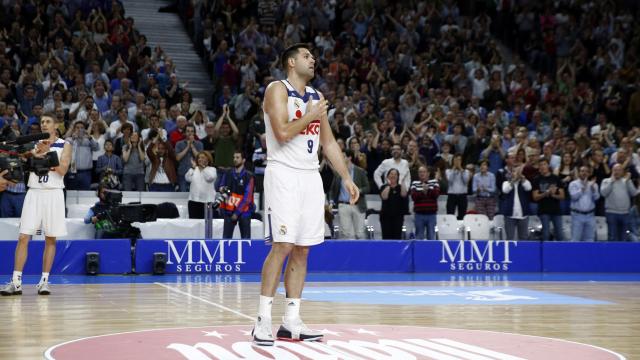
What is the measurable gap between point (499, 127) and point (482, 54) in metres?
4.54

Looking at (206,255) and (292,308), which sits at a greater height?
(206,255)

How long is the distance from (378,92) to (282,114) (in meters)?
15.7

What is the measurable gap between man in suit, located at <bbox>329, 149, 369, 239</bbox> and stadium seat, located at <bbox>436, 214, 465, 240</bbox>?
1505mm

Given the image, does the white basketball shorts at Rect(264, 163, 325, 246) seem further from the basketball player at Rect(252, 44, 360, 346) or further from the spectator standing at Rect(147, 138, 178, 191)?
the spectator standing at Rect(147, 138, 178, 191)

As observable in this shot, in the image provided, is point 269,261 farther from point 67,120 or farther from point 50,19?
point 50,19

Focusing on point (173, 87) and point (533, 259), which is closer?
point (533, 259)

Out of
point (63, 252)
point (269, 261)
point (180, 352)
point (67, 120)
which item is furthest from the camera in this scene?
point (67, 120)

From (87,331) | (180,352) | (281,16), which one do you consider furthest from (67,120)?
(180,352)

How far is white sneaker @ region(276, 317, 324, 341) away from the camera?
26.4ft

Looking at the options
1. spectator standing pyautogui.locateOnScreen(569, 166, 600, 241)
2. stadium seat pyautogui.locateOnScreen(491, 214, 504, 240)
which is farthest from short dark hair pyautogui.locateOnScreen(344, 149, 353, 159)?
spectator standing pyautogui.locateOnScreen(569, 166, 600, 241)

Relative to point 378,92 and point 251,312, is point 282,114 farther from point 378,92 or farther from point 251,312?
point 378,92

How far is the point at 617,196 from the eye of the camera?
780 inches

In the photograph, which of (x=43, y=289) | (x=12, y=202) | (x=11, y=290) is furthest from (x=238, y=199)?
(x=11, y=290)

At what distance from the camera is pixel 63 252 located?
54.8 feet
